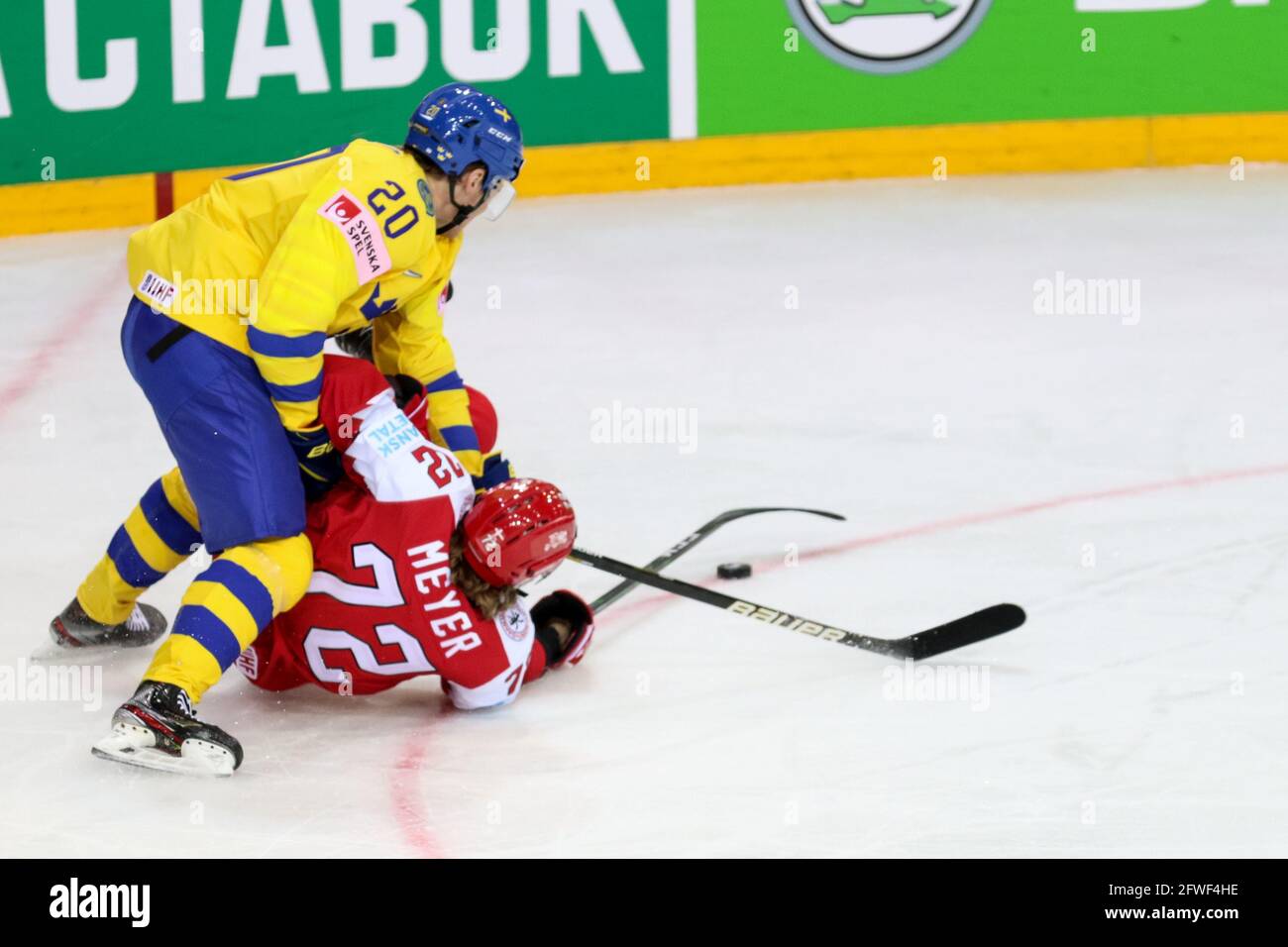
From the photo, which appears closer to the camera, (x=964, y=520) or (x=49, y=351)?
(x=964, y=520)

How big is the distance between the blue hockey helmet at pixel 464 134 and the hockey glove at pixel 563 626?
861 millimetres

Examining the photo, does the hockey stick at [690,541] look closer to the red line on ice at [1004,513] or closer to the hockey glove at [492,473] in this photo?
the red line on ice at [1004,513]

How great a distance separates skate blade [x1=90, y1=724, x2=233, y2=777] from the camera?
3367 mm

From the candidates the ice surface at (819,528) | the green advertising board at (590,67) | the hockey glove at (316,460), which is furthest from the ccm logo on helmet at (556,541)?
the green advertising board at (590,67)

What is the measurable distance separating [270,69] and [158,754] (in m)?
5.02

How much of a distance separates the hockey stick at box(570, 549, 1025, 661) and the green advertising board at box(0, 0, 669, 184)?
4.31 m

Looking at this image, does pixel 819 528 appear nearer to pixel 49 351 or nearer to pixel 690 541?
pixel 690 541

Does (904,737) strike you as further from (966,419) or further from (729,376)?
(729,376)

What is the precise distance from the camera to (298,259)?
3516 mm

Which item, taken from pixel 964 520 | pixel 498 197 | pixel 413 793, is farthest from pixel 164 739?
pixel 964 520

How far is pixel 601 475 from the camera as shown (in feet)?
17.5

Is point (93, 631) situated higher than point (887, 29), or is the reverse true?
point (887, 29)

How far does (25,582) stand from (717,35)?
438 cm

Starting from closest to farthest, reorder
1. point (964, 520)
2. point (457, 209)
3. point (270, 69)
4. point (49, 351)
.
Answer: point (457, 209)
point (964, 520)
point (49, 351)
point (270, 69)
